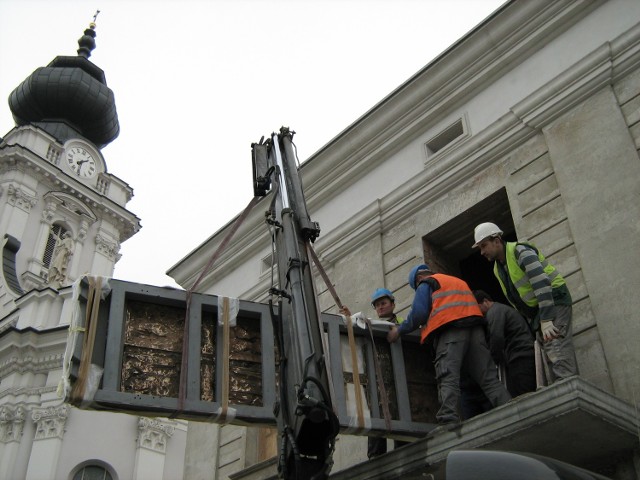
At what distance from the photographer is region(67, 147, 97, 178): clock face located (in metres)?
45.2

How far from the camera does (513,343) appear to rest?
8219 mm

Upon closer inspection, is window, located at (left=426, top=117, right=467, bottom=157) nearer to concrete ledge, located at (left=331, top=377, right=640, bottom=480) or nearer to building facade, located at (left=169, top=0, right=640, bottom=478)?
building facade, located at (left=169, top=0, right=640, bottom=478)

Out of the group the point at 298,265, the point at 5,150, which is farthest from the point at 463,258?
the point at 5,150

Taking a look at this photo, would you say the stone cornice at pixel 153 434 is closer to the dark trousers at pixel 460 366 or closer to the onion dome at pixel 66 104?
the onion dome at pixel 66 104

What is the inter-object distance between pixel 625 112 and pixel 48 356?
26.9m

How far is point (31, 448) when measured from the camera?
30.4 metres

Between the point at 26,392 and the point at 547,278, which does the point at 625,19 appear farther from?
the point at 26,392

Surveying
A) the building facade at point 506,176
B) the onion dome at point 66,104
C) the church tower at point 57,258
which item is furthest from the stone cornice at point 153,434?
the onion dome at point 66,104

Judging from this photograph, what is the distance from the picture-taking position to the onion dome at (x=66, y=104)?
48.5m

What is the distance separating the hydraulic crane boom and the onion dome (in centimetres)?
4146

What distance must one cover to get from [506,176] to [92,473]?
25.7 metres

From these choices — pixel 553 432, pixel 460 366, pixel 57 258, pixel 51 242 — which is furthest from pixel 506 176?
pixel 51 242

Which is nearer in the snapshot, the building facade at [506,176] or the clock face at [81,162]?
the building facade at [506,176]

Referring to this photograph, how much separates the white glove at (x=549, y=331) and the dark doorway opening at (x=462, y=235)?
11.2 feet
